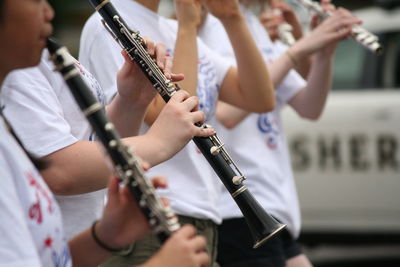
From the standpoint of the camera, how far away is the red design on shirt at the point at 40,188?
5.57 ft

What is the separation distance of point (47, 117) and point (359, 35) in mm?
2065

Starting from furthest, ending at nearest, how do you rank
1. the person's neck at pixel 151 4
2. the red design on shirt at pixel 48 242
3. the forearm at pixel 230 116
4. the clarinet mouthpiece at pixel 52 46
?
the forearm at pixel 230 116
the person's neck at pixel 151 4
the clarinet mouthpiece at pixel 52 46
the red design on shirt at pixel 48 242

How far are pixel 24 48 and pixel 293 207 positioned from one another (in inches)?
85.1

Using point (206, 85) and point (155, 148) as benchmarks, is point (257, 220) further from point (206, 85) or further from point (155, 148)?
point (206, 85)

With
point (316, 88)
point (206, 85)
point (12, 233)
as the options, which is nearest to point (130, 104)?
point (206, 85)

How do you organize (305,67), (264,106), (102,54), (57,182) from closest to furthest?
1. (57,182)
2. (102,54)
3. (264,106)
4. (305,67)

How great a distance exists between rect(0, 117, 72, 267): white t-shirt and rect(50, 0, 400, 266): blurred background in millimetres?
4572

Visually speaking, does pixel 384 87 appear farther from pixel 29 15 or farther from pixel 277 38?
pixel 29 15

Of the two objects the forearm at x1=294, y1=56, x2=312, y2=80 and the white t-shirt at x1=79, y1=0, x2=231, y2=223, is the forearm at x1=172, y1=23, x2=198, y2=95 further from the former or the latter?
the forearm at x1=294, y1=56, x2=312, y2=80

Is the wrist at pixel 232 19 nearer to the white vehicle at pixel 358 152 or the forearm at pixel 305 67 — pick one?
the forearm at pixel 305 67

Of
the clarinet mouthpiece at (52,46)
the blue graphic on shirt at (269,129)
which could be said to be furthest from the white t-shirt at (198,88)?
the clarinet mouthpiece at (52,46)

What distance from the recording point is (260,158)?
3.63 metres

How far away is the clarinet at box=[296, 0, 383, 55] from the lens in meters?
3.88

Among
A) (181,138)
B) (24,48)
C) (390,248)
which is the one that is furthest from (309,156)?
(24,48)
